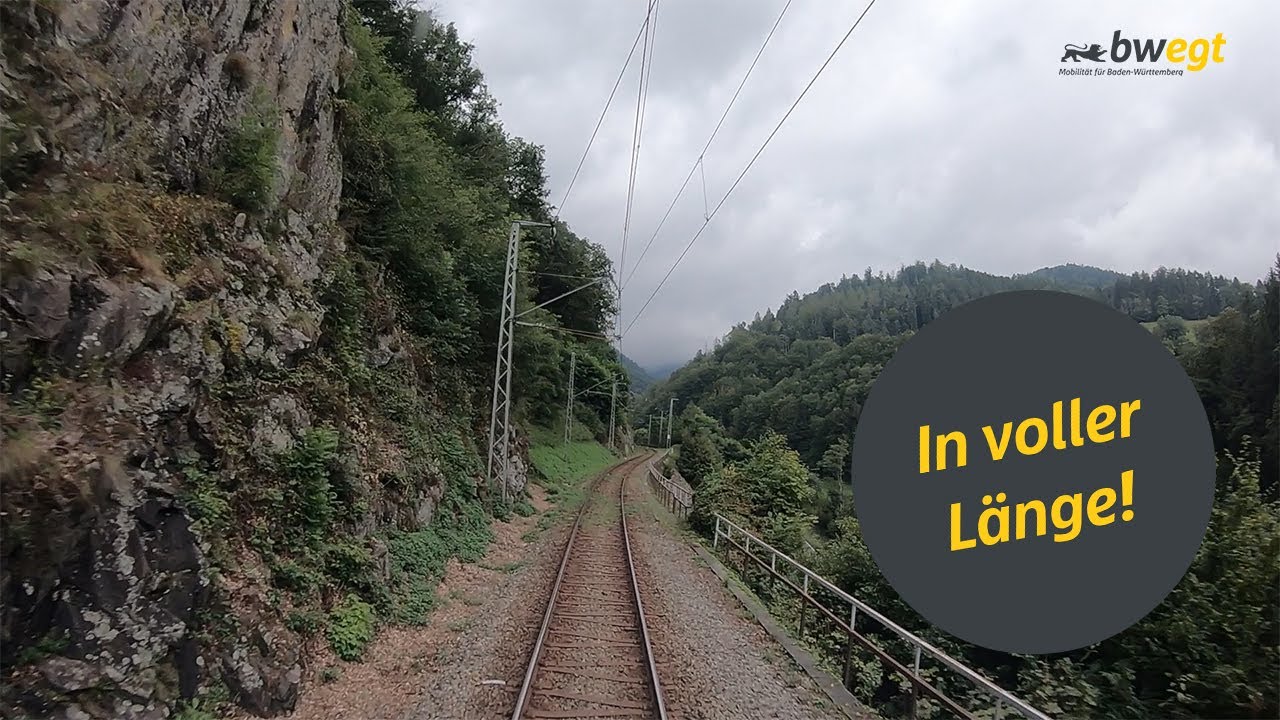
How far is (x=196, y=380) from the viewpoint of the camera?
21.3 ft

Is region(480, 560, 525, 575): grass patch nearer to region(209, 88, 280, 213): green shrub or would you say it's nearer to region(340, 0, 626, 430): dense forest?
region(340, 0, 626, 430): dense forest

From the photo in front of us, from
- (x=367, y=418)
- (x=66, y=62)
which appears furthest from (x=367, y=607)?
(x=66, y=62)

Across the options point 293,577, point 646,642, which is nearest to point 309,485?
point 293,577

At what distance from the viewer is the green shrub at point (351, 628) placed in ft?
22.7

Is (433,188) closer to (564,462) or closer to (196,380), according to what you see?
(196,380)

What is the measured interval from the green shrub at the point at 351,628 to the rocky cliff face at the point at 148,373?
0.68 m

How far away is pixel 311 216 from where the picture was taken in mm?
11367

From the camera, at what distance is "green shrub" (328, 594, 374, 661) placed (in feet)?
22.7

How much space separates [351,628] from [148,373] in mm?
3597

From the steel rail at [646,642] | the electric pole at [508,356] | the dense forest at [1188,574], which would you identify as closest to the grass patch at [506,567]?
the steel rail at [646,642]

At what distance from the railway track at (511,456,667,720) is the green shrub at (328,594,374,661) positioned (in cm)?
202

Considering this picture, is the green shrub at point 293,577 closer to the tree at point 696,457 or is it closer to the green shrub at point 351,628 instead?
the green shrub at point 351,628

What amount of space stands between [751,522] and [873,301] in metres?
189

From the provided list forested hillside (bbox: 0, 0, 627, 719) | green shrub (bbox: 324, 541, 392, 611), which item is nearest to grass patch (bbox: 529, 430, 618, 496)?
forested hillside (bbox: 0, 0, 627, 719)
